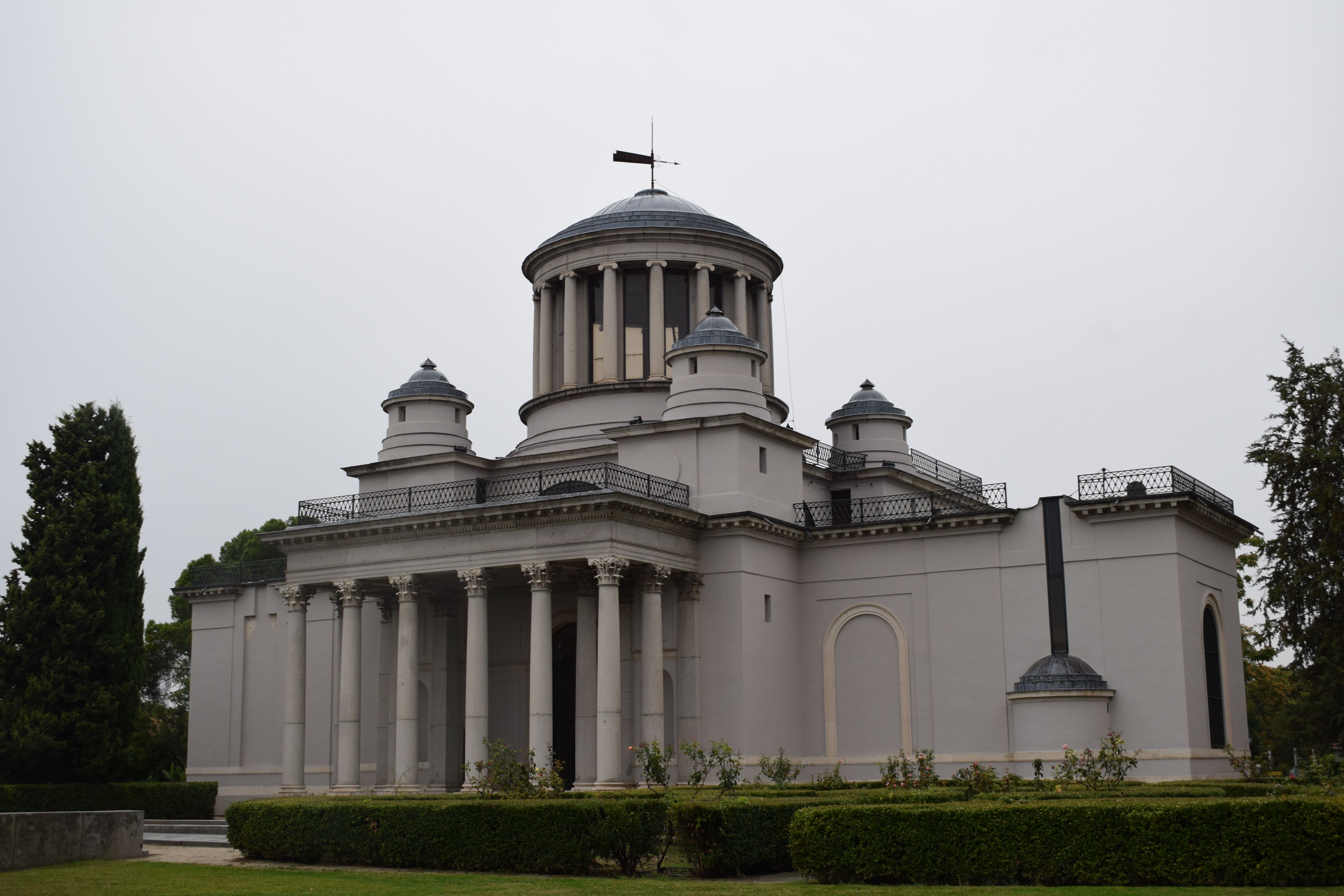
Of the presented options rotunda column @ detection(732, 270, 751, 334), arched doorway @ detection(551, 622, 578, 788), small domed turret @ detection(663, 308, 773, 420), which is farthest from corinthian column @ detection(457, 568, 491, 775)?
rotunda column @ detection(732, 270, 751, 334)

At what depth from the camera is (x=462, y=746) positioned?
122 feet

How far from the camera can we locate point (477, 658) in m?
32.4

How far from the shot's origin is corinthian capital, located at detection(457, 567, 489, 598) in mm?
32594

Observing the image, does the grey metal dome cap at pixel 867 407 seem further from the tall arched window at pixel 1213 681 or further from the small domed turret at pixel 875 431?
the tall arched window at pixel 1213 681

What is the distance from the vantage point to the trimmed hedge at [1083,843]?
50.6 feet

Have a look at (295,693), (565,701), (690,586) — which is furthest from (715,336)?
(295,693)

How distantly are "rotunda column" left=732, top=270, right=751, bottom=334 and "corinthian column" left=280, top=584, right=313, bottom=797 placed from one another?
1497 cm

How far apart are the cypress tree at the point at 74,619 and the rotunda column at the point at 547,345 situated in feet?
42.5

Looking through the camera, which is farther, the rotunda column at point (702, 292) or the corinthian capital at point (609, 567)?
the rotunda column at point (702, 292)

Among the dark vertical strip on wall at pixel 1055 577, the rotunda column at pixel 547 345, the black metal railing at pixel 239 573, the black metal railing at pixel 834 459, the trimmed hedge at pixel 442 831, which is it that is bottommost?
the trimmed hedge at pixel 442 831

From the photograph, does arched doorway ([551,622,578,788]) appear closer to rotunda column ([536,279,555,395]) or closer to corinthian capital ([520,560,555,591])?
corinthian capital ([520,560,555,591])

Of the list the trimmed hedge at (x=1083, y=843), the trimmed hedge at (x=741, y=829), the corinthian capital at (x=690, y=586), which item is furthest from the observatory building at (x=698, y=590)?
the trimmed hedge at (x=1083, y=843)

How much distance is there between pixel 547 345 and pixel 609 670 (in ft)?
46.0

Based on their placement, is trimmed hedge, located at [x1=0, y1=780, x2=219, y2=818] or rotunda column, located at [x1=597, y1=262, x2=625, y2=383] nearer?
trimmed hedge, located at [x1=0, y1=780, x2=219, y2=818]
